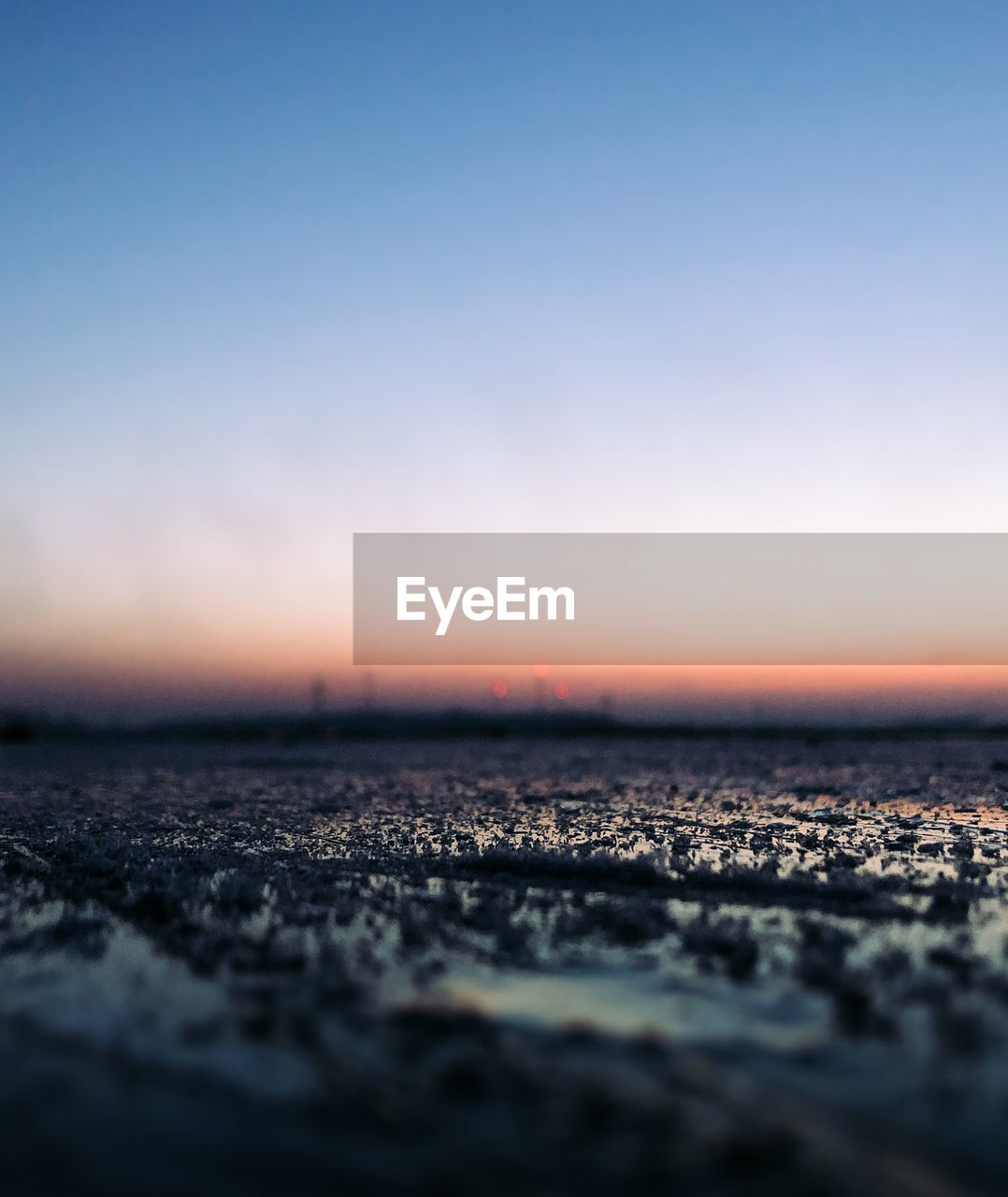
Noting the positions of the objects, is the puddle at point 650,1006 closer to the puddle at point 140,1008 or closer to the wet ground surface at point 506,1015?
the wet ground surface at point 506,1015

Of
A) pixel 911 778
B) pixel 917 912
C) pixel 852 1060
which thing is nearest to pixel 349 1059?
pixel 852 1060

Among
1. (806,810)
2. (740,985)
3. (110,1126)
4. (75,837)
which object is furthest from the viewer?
(806,810)

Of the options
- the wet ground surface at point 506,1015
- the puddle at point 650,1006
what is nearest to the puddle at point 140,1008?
the wet ground surface at point 506,1015

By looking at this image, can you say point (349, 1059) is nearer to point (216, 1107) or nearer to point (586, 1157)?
point (216, 1107)

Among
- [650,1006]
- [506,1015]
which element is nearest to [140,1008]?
[506,1015]

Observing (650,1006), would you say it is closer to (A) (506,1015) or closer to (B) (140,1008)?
(A) (506,1015)

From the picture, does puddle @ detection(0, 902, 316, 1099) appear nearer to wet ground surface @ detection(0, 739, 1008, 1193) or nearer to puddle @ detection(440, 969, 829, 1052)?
wet ground surface @ detection(0, 739, 1008, 1193)

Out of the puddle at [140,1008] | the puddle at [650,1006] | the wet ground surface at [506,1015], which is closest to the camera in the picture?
the wet ground surface at [506,1015]

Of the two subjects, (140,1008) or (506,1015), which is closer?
(506,1015)
